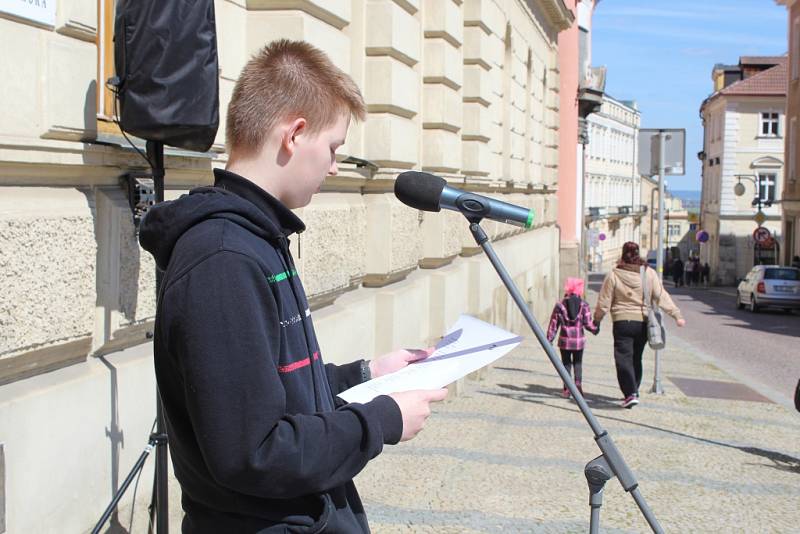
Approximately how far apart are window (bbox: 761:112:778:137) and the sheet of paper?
58.0 metres

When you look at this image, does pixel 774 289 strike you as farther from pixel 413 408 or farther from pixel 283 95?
pixel 283 95

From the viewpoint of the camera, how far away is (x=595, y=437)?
9.70 ft

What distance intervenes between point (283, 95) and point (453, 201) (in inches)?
32.1

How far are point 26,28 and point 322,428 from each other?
8.04ft

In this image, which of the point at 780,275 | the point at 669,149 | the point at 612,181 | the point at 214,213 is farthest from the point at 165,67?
the point at 612,181

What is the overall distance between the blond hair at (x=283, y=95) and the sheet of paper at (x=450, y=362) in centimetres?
59

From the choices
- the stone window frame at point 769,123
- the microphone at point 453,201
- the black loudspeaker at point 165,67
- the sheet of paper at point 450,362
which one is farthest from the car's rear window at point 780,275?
the sheet of paper at point 450,362

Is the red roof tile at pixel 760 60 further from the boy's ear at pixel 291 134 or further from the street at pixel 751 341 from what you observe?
the boy's ear at pixel 291 134

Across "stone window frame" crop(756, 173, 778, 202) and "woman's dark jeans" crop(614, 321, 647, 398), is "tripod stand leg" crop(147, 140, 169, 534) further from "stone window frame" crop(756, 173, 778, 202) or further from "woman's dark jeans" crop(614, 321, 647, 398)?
"stone window frame" crop(756, 173, 778, 202)

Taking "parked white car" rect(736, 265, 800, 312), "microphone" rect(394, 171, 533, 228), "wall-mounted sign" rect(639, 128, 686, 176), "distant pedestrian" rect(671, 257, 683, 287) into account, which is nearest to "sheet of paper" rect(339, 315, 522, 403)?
"microphone" rect(394, 171, 533, 228)

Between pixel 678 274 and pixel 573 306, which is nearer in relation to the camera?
pixel 573 306

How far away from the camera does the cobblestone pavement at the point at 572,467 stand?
5.89 m

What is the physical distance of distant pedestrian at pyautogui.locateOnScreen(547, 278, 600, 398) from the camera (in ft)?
35.8

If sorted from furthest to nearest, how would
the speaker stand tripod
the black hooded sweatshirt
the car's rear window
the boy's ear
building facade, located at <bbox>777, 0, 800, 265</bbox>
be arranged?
building facade, located at <bbox>777, 0, 800, 265</bbox> < the car's rear window < the speaker stand tripod < the boy's ear < the black hooded sweatshirt
